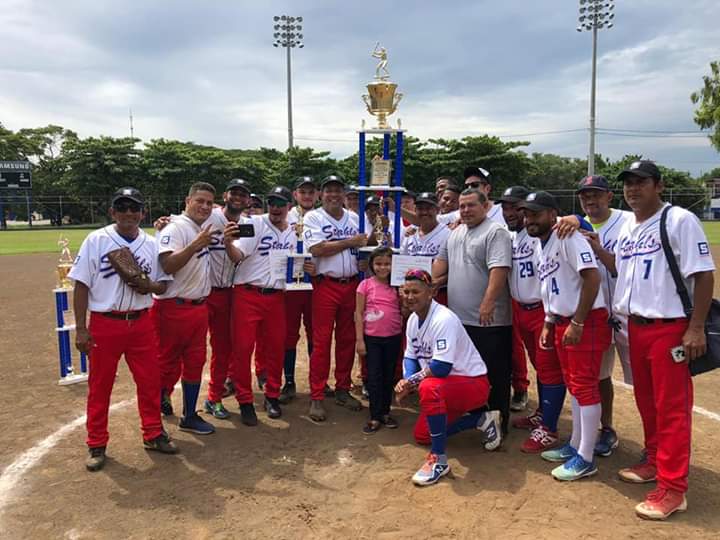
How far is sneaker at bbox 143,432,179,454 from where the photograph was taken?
168 inches

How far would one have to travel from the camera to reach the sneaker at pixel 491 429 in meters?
4.22

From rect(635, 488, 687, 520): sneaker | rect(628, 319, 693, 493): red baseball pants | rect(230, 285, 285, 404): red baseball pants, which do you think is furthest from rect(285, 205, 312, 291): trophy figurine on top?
rect(635, 488, 687, 520): sneaker

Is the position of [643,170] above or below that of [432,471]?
above

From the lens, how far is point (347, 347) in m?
5.29

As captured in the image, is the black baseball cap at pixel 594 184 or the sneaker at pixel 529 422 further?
the sneaker at pixel 529 422

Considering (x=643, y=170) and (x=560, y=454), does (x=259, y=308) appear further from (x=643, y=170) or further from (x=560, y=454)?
(x=643, y=170)

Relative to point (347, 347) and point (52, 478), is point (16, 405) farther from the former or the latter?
point (347, 347)

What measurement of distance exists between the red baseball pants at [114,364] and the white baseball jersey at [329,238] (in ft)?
5.54

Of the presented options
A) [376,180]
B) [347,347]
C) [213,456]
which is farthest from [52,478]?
[376,180]

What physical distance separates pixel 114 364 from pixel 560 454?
357 cm

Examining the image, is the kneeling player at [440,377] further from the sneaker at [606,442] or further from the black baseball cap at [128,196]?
the black baseball cap at [128,196]

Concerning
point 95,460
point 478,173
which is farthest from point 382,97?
point 95,460

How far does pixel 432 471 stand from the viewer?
373 centimetres

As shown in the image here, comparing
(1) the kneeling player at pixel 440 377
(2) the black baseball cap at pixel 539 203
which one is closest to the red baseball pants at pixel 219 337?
(1) the kneeling player at pixel 440 377
